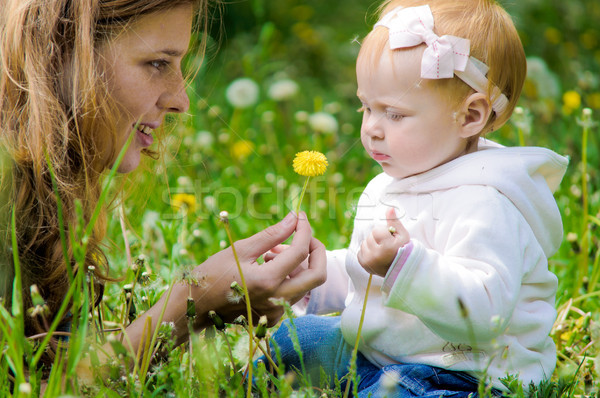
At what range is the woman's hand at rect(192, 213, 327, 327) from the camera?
135cm

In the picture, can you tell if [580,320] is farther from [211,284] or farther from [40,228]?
[40,228]

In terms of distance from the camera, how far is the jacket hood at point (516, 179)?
128 cm

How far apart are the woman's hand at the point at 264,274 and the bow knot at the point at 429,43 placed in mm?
410

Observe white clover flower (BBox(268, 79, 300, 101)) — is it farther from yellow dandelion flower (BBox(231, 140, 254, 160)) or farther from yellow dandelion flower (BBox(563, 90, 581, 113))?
yellow dandelion flower (BBox(563, 90, 581, 113))

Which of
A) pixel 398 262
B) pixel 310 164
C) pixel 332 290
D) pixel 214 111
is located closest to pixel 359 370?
pixel 332 290

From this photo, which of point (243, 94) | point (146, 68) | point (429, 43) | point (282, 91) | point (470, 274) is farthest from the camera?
point (282, 91)

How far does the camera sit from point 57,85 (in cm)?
144

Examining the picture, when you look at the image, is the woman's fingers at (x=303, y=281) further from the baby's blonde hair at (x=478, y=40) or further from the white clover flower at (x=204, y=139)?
the white clover flower at (x=204, y=139)

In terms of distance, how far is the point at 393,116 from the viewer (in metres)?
1.33

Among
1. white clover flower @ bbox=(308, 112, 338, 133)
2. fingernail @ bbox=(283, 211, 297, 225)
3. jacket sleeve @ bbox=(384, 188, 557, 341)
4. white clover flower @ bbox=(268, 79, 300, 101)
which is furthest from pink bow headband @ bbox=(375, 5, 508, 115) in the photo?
white clover flower @ bbox=(268, 79, 300, 101)

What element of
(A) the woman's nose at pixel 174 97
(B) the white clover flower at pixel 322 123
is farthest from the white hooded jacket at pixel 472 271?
(B) the white clover flower at pixel 322 123

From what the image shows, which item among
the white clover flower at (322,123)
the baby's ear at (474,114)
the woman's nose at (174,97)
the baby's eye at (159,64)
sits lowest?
the white clover flower at (322,123)

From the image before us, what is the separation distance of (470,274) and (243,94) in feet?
7.05

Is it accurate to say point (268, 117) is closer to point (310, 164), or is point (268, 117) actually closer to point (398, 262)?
point (310, 164)
